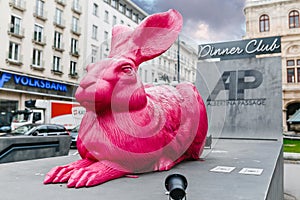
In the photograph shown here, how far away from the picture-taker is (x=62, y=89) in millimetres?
22984

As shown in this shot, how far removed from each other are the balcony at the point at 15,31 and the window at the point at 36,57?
5.13 ft

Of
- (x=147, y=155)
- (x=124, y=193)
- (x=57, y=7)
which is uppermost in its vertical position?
(x=57, y=7)

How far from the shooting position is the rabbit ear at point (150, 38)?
9.50ft

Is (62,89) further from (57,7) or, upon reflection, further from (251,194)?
(251,194)

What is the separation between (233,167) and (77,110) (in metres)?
2.04

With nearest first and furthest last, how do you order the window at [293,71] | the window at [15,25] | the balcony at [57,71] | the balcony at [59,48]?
the window at [15,25]
the balcony at [57,71]
the balcony at [59,48]
the window at [293,71]

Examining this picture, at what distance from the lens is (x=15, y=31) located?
757 inches

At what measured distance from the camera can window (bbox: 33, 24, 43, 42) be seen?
20797 mm

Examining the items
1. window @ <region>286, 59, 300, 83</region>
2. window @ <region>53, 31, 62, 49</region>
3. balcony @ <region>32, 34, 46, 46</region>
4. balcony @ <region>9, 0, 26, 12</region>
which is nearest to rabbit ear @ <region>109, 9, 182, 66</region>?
balcony @ <region>9, 0, 26, 12</region>

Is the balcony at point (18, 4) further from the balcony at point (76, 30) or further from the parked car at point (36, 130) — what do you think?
the parked car at point (36, 130)

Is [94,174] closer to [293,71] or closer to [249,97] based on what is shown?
[249,97]

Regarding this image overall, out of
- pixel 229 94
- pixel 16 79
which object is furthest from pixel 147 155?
pixel 16 79

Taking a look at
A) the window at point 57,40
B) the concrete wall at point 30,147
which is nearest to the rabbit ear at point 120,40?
the concrete wall at point 30,147

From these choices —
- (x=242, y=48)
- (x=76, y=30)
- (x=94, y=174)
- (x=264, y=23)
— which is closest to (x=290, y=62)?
(x=264, y=23)
